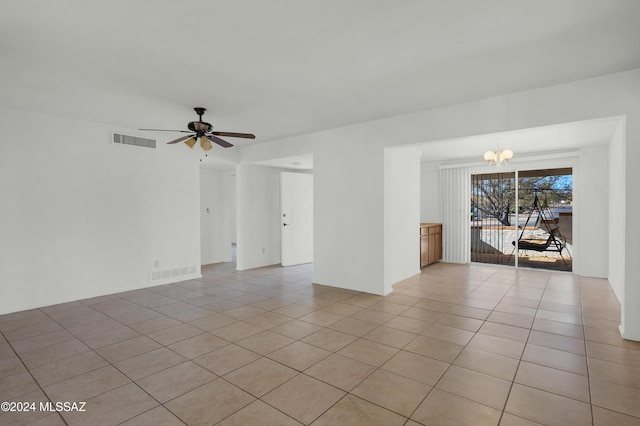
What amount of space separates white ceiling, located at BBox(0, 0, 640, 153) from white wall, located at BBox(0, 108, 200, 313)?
626 mm

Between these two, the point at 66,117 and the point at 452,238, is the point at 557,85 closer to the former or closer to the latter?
the point at 452,238

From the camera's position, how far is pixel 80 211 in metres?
4.72

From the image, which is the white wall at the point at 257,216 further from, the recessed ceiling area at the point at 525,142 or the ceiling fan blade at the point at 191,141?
the recessed ceiling area at the point at 525,142

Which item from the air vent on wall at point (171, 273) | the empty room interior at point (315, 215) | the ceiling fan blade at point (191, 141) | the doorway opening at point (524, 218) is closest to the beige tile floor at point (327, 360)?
the empty room interior at point (315, 215)

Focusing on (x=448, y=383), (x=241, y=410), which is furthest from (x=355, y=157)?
(x=241, y=410)

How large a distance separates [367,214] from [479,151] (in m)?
3.22

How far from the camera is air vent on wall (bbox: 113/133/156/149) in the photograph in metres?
5.10

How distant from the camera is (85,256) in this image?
477cm

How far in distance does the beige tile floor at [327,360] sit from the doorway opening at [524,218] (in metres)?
2.75

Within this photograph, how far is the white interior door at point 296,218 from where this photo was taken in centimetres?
734

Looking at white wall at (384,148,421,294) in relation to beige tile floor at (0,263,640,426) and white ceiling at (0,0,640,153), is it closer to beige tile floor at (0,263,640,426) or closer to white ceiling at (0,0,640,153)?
beige tile floor at (0,263,640,426)

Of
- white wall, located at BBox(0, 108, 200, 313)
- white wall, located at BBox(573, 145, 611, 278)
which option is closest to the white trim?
white wall, located at BBox(573, 145, 611, 278)

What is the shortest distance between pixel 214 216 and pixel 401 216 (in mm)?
4662

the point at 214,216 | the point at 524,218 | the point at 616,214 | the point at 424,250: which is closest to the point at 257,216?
the point at 214,216
